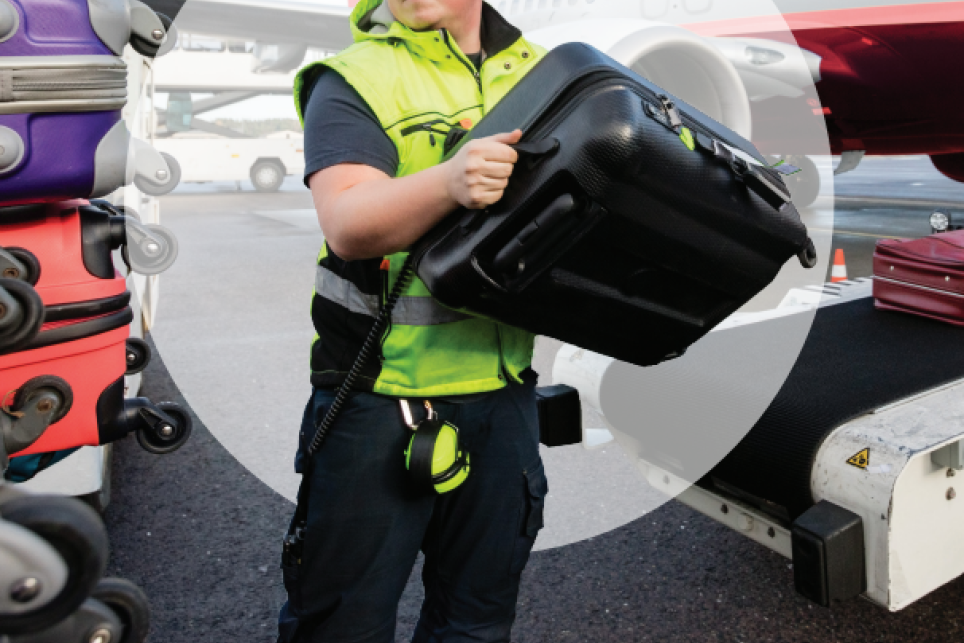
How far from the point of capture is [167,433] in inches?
69.2

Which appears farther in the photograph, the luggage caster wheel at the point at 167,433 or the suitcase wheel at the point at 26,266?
the luggage caster wheel at the point at 167,433

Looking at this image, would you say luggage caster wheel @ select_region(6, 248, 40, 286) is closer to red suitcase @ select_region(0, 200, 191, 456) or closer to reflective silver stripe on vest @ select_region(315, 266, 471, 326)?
red suitcase @ select_region(0, 200, 191, 456)

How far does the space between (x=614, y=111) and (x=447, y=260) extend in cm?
31

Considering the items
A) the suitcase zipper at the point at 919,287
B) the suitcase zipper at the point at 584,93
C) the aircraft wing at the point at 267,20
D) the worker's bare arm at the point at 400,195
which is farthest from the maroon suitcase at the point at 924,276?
the aircraft wing at the point at 267,20

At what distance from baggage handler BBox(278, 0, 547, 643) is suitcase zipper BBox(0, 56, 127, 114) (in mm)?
376

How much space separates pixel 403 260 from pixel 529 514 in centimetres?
51

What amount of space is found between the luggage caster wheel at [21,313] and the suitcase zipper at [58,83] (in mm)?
369

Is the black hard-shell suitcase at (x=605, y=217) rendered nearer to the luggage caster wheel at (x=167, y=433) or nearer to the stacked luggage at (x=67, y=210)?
the stacked luggage at (x=67, y=210)

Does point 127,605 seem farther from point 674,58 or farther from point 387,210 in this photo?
point 674,58

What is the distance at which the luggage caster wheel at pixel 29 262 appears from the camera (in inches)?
55.8

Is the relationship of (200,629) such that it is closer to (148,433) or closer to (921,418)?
(148,433)

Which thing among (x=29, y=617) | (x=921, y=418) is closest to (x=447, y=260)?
(x=29, y=617)

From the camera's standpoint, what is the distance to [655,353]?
1.46 meters

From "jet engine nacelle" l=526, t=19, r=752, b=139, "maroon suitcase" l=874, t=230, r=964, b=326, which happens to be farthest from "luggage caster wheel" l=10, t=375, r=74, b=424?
"jet engine nacelle" l=526, t=19, r=752, b=139
